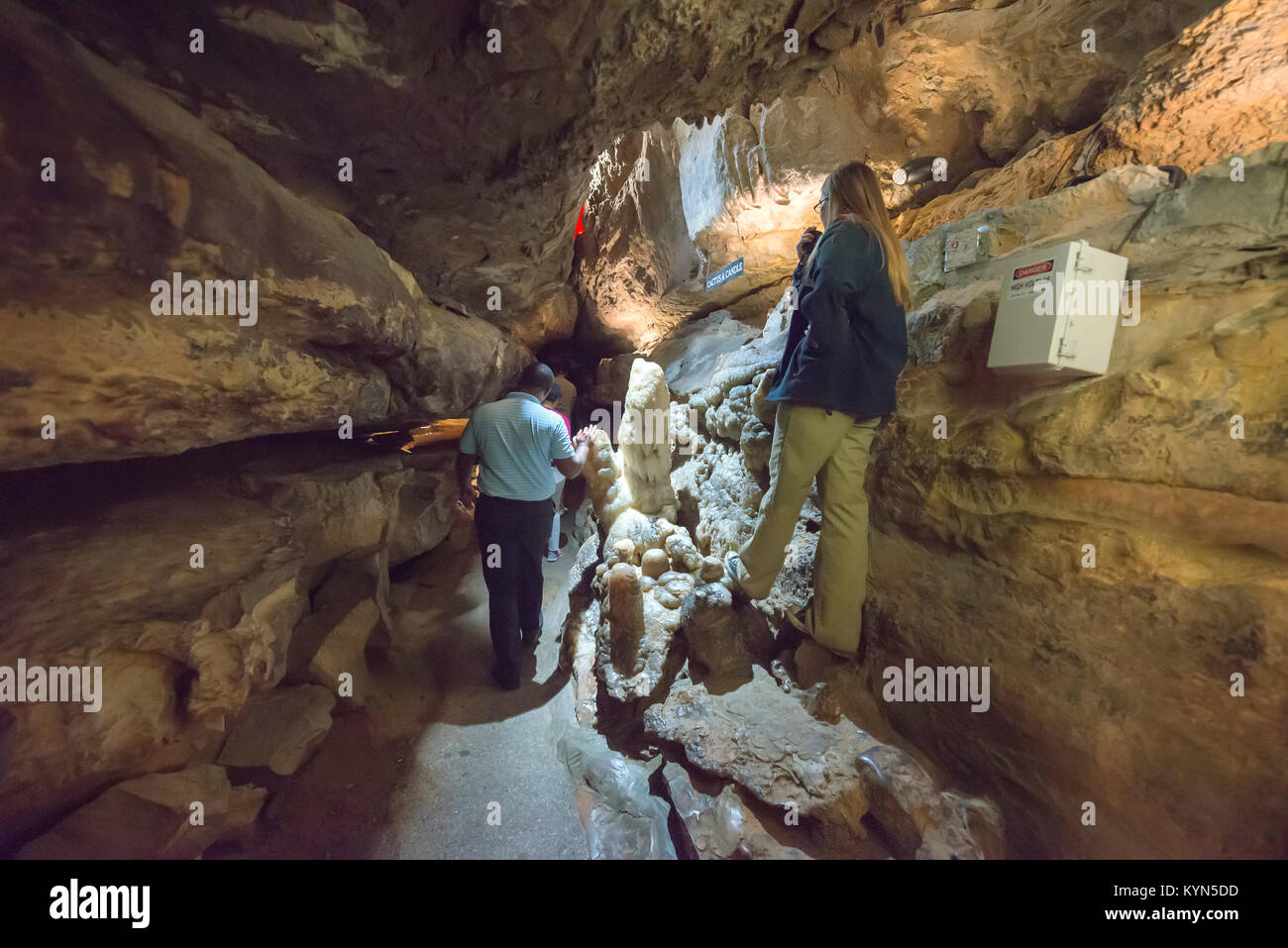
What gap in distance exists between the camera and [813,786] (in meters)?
2.06

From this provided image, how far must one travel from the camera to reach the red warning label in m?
1.84

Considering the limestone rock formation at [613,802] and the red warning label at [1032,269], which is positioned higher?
the red warning label at [1032,269]

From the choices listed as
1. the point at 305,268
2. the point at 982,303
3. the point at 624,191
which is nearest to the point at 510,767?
the point at 305,268

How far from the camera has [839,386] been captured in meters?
2.20

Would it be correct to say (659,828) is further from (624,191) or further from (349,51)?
(624,191)

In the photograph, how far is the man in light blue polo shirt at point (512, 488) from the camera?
324cm

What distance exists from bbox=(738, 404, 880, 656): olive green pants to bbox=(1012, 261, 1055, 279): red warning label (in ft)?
2.57

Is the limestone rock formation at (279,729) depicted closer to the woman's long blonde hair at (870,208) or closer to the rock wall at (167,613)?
the rock wall at (167,613)

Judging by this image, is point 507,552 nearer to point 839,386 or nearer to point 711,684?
point 711,684

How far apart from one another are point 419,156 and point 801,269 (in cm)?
247

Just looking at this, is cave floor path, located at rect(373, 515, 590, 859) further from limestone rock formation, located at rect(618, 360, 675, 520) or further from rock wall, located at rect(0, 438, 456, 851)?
limestone rock formation, located at rect(618, 360, 675, 520)

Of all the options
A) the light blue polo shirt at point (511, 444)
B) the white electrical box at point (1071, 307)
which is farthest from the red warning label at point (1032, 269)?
the light blue polo shirt at point (511, 444)

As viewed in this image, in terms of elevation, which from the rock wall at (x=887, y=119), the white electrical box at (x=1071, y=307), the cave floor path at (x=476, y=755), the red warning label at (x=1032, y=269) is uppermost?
the rock wall at (x=887, y=119)

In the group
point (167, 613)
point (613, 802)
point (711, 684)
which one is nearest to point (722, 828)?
point (613, 802)
